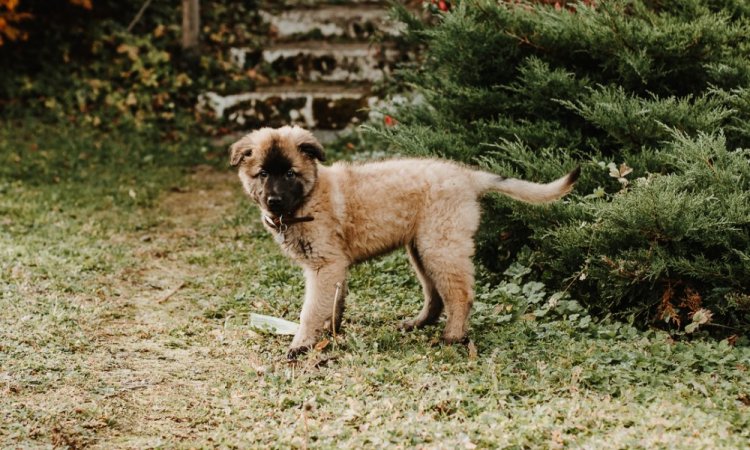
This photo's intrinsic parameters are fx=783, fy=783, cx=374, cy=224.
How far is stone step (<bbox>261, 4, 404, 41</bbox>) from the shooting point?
40.9 feet

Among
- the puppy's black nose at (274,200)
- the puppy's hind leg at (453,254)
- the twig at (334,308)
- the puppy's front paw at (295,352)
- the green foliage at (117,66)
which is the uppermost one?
the puppy's black nose at (274,200)

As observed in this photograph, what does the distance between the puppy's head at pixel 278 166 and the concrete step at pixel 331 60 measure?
6562 mm

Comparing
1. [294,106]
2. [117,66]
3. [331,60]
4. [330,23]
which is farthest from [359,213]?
[117,66]

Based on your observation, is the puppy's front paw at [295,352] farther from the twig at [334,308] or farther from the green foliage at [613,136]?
the green foliage at [613,136]

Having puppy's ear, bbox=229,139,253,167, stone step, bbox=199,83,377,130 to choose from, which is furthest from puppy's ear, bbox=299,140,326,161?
stone step, bbox=199,83,377,130

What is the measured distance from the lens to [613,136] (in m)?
6.13

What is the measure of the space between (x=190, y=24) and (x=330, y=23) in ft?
7.21

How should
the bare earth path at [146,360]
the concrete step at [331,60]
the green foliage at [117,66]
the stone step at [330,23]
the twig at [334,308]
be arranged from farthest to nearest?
the stone step at [330,23], the concrete step at [331,60], the green foliage at [117,66], the twig at [334,308], the bare earth path at [146,360]

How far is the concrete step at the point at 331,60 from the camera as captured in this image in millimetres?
11688

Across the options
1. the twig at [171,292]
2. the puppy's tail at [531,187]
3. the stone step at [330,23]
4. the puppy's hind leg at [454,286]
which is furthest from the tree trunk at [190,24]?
the puppy's hind leg at [454,286]

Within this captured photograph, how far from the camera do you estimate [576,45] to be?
20.8ft

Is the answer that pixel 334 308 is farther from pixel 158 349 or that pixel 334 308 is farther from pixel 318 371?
pixel 158 349

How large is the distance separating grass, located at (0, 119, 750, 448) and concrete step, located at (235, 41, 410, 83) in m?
4.95

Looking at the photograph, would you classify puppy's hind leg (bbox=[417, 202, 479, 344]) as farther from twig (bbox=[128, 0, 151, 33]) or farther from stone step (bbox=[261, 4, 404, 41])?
twig (bbox=[128, 0, 151, 33])
